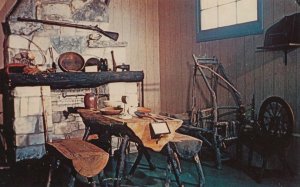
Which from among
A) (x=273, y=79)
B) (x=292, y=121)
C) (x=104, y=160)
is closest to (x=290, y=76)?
(x=273, y=79)

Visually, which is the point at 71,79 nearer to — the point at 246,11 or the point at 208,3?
the point at 208,3

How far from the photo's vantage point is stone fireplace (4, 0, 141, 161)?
189 inches

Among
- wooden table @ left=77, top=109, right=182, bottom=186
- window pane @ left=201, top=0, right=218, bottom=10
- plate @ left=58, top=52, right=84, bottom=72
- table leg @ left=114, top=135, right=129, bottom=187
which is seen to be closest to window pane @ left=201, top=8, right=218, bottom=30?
window pane @ left=201, top=0, right=218, bottom=10

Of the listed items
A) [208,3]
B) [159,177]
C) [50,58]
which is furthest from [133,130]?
[208,3]

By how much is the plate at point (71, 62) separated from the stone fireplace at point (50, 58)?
0.09 meters

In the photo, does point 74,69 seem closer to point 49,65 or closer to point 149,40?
point 49,65

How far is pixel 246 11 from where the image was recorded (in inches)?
184

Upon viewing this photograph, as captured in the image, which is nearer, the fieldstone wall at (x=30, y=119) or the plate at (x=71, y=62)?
the fieldstone wall at (x=30, y=119)

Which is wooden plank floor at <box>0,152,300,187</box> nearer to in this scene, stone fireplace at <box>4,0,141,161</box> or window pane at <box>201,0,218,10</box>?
stone fireplace at <box>4,0,141,161</box>

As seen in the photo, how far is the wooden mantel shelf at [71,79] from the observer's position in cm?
464

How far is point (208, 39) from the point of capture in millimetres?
5297

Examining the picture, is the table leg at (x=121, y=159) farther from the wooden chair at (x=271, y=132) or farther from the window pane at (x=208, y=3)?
the window pane at (x=208, y=3)

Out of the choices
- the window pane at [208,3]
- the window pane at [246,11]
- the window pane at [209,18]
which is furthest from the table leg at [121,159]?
the window pane at [208,3]

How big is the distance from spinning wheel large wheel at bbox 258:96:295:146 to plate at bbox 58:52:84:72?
2.68 metres
